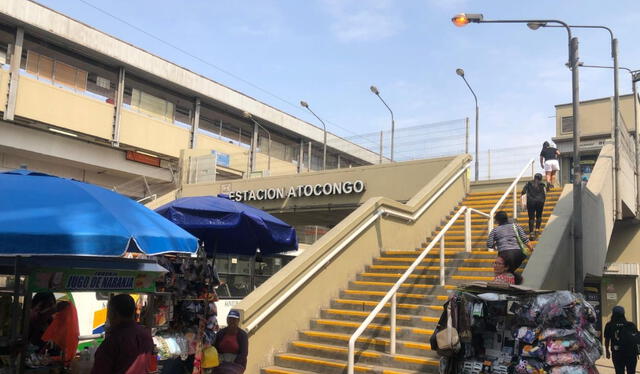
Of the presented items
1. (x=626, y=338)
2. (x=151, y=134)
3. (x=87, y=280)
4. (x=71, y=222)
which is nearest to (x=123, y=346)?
(x=87, y=280)

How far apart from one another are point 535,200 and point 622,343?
290cm

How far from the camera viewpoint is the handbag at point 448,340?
17.1ft

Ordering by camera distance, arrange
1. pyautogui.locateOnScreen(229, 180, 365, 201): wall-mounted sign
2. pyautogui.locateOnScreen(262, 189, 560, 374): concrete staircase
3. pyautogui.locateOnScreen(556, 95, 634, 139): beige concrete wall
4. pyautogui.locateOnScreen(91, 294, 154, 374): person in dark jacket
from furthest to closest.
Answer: pyautogui.locateOnScreen(556, 95, 634, 139): beige concrete wall → pyautogui.locateOnScreen(229, 180, 365, 201): wall-mounted sign → pyautogui.locateOnScreen(262, 189, 560, 374): concrete staircase → pyautogui.locateOnScreen(91, 294, 154, 374): person in dark jacket

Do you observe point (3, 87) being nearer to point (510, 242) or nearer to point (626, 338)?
point (510, 242)

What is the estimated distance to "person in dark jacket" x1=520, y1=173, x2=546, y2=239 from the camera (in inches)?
401

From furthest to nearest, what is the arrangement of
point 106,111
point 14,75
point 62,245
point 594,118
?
point 594,118
point 106,111
point 14,75
point 62,245

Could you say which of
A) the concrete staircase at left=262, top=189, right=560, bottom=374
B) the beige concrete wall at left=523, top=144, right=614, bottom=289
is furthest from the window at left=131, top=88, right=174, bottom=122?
the beige concrete wall at left=523, top=144, right=614, bottom=289

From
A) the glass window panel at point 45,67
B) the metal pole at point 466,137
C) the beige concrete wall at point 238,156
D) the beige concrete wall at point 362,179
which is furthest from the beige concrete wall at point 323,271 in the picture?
the glass window panel at point 45,67

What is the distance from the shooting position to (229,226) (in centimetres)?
769

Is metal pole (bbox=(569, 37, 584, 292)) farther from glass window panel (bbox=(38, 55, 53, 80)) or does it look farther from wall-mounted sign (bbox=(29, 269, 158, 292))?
glass window panel (bbox=(38, 55, 53, 80))

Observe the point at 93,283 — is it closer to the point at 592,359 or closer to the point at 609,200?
the point at 592,359

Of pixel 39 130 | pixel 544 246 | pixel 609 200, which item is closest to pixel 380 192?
pixel 609 200

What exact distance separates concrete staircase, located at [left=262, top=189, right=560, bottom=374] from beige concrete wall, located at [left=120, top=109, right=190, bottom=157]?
17.8 meters

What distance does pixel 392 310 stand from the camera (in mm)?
7508
